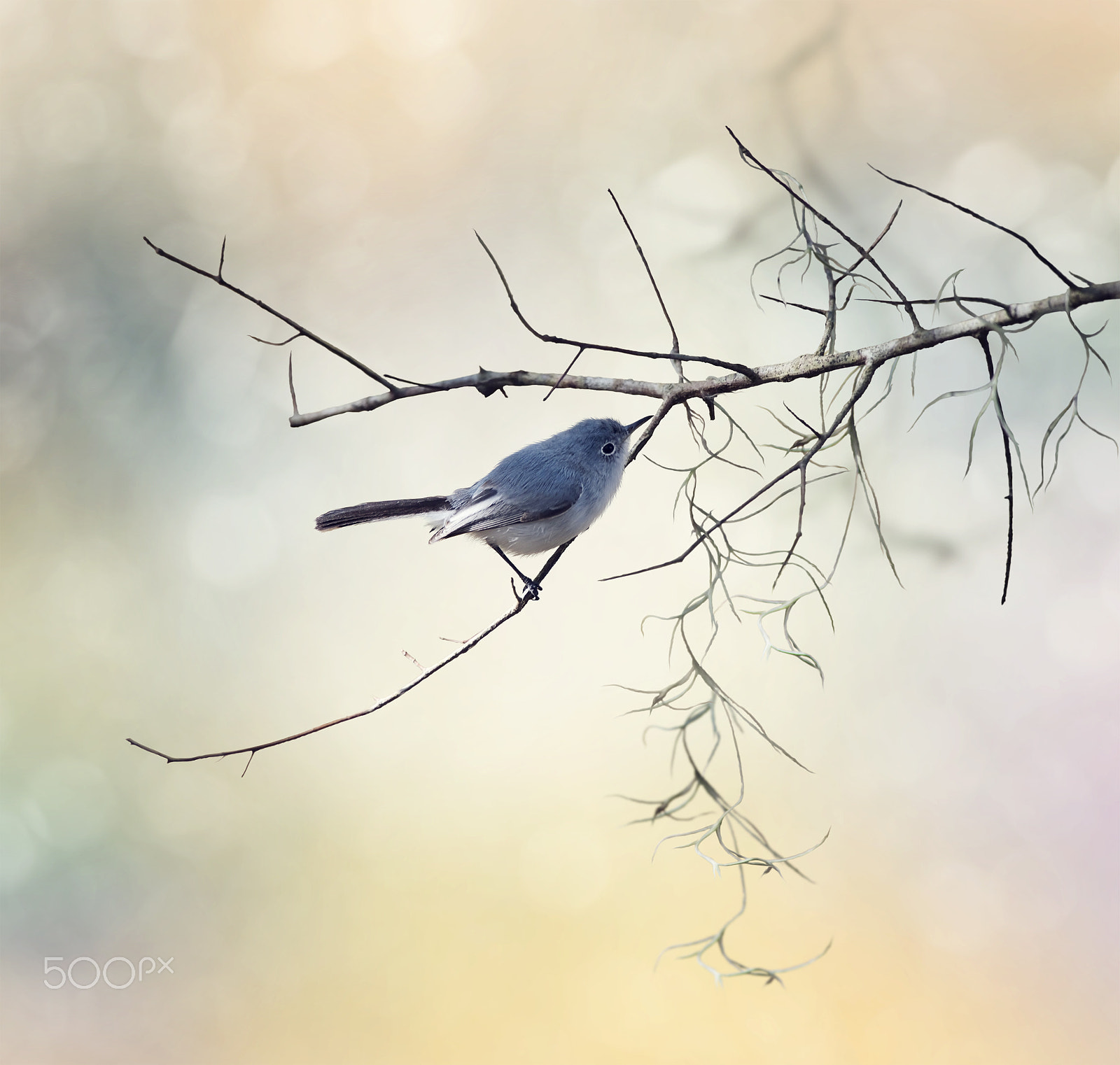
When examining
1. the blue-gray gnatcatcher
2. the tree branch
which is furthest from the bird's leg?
the tree branch

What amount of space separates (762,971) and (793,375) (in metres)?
0.45

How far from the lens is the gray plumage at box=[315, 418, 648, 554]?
0.73m

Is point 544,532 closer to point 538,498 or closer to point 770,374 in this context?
point 538,498

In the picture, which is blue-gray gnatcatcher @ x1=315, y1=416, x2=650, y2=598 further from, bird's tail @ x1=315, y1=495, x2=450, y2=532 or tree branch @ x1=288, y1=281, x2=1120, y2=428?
tree branch @ x1=288, y1=281, x2=1120, y2=428

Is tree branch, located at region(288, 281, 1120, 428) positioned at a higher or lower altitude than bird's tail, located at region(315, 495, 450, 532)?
higher

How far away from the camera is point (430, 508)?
0.75 metres

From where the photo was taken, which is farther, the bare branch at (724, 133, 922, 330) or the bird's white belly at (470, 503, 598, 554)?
the bird's white belly at (470, 503, 598, 554)

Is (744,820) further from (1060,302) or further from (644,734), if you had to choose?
(1060,302)

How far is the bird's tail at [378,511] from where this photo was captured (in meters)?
0.69

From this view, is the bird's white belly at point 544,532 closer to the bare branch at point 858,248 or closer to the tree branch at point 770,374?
the tree branch at point 770,374

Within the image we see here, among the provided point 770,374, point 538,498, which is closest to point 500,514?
point 538,498

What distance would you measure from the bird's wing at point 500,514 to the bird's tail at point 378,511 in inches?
1.0

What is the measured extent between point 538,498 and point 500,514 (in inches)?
1.5

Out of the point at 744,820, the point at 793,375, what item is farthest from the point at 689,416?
the point at 744,820
